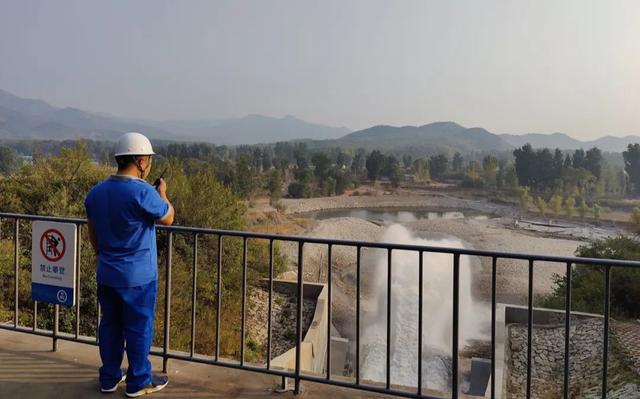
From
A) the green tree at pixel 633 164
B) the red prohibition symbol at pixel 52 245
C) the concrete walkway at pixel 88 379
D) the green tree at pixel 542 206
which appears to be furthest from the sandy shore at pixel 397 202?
the red prohibition symbol at pixel 52 245

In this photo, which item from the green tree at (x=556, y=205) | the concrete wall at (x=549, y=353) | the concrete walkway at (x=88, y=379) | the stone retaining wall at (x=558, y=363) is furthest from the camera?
the green tree at (x=556, y=205)

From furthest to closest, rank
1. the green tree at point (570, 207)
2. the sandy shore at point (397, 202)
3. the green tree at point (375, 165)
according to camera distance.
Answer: the green tree at point (375, 165)
the sandy shore at point (397, 202)
the green tree at point (570, 207)

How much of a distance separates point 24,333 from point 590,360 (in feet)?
62.5

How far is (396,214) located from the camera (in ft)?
356

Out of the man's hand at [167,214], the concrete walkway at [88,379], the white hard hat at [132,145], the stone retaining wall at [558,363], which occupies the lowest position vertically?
the stone retaining wall at [558,363]

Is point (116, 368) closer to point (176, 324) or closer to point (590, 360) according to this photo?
point (176, 324)

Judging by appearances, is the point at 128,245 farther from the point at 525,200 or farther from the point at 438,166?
the point at 438,166

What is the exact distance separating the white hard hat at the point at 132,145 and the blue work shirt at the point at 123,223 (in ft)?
0.52

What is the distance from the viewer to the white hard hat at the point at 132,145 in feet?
10.4

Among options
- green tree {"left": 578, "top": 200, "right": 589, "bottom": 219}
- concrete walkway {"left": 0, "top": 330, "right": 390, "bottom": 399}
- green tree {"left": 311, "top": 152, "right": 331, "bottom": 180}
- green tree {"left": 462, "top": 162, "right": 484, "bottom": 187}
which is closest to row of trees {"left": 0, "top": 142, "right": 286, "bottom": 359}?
concrete walkway {"left": 0, "top": 330, "right": 390, "bottom": 399}

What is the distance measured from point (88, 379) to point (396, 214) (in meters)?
106

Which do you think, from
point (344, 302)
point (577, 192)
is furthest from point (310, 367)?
point (577, 192)

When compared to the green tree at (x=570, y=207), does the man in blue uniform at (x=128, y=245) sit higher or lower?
higher

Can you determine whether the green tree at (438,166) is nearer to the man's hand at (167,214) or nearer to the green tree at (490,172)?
the green tree at (490,172)
